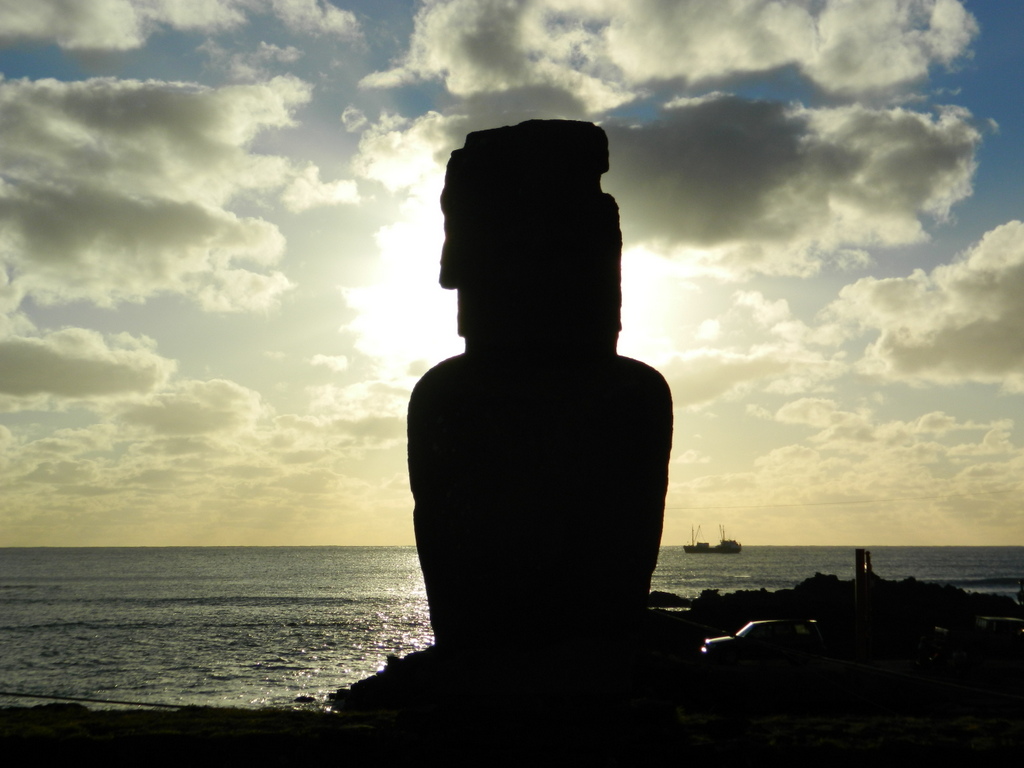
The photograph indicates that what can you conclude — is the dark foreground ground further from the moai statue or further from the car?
the car

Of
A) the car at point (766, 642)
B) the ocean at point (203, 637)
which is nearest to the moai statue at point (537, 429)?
the ocean at point (203, 637)

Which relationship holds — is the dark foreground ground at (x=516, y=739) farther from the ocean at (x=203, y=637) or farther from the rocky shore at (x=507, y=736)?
the ocean at (x=203, y=637)

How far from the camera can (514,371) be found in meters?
7.85

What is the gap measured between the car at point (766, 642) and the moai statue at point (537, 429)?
38.0 ft

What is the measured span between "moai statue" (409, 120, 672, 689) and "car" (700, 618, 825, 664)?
38.0ft

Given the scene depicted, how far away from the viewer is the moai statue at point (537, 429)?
24.3 feet

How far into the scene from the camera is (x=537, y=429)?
7.50 m

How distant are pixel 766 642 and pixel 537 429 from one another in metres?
13.3

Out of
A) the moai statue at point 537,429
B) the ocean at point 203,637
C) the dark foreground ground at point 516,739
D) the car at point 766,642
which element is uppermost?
the moai statue at point 537,429

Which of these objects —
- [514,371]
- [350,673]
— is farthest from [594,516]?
[350,673]

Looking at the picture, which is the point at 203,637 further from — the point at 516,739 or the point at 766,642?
the point at 516,739

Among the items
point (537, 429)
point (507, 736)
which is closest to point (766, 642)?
point (507, 736)

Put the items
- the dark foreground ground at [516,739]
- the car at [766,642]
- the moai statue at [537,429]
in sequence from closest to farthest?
1. the dark foreground ground at [516,739]
2. the moai statue at [537,429]
3. the car at [766,642]

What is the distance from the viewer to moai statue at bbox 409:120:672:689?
7.40 meters
